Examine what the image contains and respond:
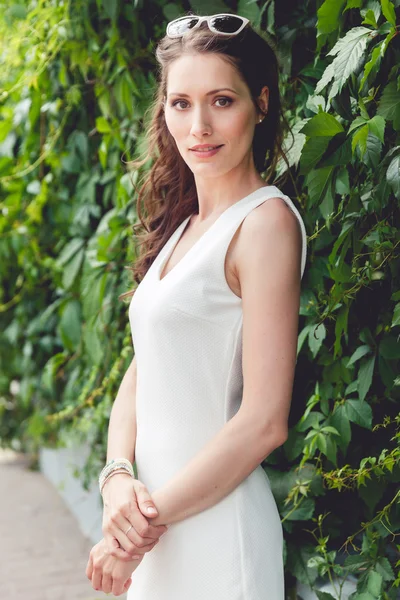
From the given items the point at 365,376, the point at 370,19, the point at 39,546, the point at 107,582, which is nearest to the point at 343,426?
the point at 365,376

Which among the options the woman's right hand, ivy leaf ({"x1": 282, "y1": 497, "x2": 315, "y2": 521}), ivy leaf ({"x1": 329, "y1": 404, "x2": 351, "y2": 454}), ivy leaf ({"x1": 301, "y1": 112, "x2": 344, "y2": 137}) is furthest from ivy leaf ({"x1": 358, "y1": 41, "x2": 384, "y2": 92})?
ivy leaf ({"x1": 282, "y1": 497, "x2": 315, "y2": 521})

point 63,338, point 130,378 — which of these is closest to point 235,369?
point 130,378

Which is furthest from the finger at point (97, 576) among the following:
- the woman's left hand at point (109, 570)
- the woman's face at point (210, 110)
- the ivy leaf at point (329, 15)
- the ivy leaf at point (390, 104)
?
the ivy leaf at point (329, 15)

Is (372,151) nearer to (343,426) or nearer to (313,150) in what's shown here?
(313,150)

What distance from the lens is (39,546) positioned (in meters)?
4.28

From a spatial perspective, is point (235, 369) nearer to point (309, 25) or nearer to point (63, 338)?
point (309, 25)

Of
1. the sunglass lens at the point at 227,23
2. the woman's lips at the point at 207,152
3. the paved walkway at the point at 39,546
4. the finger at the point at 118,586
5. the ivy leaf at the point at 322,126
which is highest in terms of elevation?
the sunglass lens at the point at 227,23

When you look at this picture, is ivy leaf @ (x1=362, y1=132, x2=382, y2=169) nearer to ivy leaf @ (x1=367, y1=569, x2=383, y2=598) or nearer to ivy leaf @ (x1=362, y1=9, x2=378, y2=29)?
ivy leaf @ (x1=362, y1=9, x2=378, y2=29)

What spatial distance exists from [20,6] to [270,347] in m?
2.34

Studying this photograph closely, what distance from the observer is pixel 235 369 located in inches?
63.0

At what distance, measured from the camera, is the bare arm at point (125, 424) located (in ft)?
5.85

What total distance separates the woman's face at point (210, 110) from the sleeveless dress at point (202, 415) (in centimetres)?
11

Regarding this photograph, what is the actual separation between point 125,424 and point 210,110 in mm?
729

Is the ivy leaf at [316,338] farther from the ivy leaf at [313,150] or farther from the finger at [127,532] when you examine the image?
the finger at [127,532]
